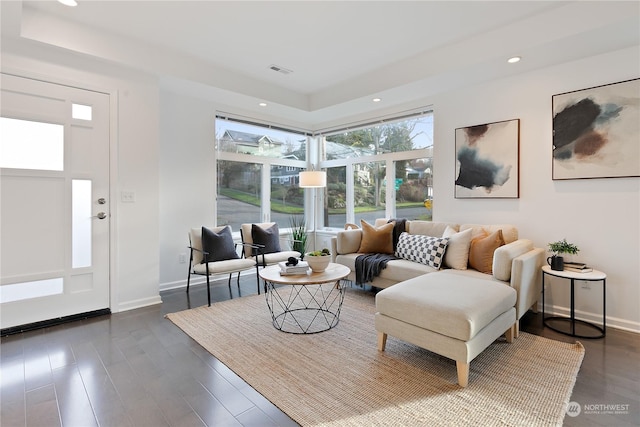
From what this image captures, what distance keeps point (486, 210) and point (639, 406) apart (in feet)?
7.36

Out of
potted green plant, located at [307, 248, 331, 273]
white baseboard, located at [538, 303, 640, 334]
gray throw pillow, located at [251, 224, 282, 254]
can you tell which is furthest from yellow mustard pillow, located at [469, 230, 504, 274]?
gray throw pillow, located at [251, 224, 282, 254]

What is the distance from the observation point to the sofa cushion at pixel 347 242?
3.96 metres

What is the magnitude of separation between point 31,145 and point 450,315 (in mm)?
3714

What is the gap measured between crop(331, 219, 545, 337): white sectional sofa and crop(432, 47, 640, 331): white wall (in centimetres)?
31

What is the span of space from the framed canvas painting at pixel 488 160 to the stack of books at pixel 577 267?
2.79 feet

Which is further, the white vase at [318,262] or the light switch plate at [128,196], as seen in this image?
the light switch plate at [128,196]

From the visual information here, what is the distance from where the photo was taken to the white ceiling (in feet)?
8.47

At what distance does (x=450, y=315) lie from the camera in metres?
1.92

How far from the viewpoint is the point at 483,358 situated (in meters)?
2.23

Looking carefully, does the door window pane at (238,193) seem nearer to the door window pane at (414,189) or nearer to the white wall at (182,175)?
the white wall at (182,175)

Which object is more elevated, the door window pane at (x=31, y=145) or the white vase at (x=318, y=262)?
the door window pane at (x=31, y=145)

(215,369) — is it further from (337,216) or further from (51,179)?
(337,216)

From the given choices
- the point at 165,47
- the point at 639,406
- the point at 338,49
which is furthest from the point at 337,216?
the point at 639,406

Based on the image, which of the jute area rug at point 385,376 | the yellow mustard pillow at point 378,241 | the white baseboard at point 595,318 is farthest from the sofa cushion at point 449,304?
the yellow mustard pillow at point 378,241
